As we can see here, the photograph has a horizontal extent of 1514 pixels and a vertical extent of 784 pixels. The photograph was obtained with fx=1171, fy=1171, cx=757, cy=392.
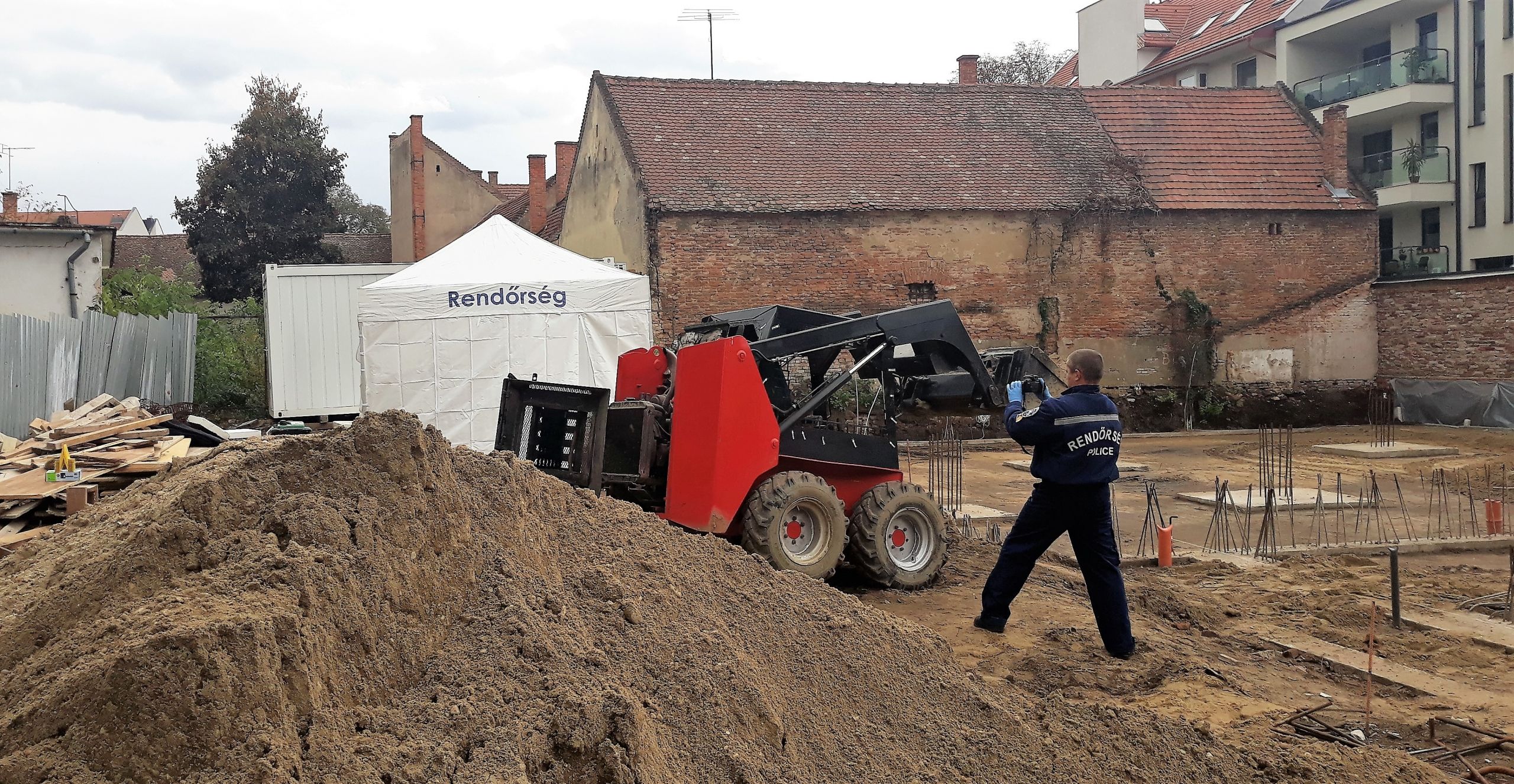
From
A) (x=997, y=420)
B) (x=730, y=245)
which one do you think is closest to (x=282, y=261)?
(x=730, y=245)

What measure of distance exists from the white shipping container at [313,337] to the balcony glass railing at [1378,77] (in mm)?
25349

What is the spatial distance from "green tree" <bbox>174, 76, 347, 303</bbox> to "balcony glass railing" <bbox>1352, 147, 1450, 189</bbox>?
99.6ft

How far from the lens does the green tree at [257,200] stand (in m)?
36.2

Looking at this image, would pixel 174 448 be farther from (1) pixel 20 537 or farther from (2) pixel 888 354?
(2) pixel 888 354

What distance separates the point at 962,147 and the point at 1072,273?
3.72 m

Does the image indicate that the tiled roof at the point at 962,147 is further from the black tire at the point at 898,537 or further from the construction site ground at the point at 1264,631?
the black tire at the point at 898,537

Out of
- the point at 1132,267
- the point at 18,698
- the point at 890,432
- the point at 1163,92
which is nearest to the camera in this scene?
the point at 18,698

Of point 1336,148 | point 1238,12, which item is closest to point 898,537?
point 1336,148

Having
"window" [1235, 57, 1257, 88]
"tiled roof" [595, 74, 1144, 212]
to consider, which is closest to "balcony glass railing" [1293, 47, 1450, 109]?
"window" [1235, 57, 1257, 88]

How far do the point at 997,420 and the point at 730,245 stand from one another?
248 inches

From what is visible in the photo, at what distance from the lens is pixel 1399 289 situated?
82.4 feet

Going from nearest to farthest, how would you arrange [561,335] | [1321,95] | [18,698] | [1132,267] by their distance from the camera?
[18,698] → [561,335] → [1132,267] → [1321,95]

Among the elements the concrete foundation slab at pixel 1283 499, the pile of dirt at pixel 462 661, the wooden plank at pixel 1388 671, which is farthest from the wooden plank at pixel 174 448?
the concrete foundation slab at pixel 1283 499

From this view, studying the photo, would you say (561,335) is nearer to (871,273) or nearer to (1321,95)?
(871,273)
